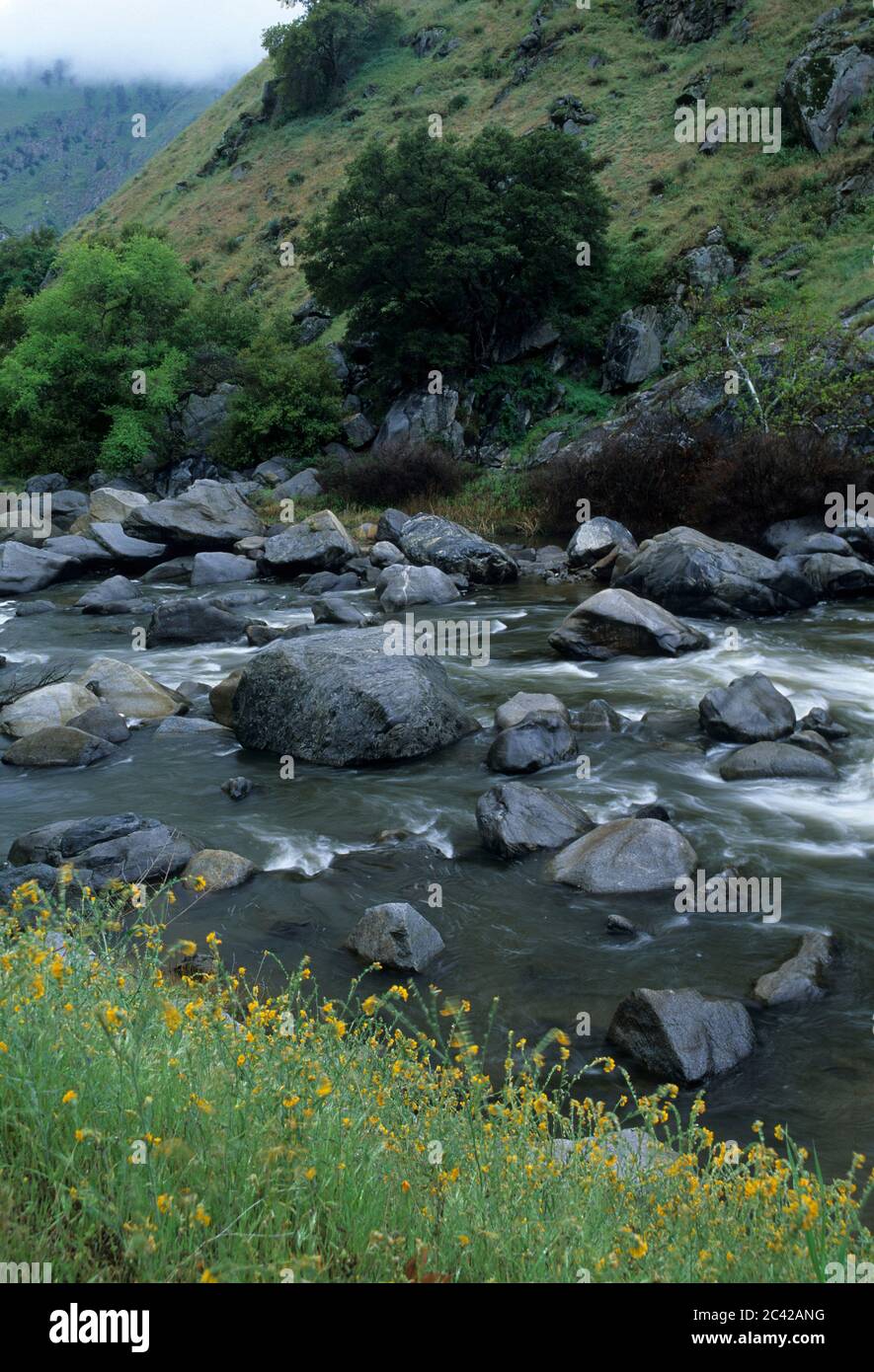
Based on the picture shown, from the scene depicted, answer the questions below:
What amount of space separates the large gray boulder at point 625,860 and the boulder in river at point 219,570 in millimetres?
17017

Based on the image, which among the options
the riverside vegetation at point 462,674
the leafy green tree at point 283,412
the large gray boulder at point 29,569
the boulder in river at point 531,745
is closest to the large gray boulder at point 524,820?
the riverside vegetation at point 462,674

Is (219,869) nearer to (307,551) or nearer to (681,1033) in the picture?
(681,1033)

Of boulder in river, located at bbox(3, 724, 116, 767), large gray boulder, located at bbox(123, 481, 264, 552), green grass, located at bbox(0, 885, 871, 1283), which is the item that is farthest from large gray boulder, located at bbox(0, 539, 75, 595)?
green grass, located at bbox(0, 885, 871, 1283)

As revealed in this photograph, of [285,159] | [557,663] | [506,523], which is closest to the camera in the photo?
[557,663]

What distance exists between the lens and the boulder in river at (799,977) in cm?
661

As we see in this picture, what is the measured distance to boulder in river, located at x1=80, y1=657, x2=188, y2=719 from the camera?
13.5 m

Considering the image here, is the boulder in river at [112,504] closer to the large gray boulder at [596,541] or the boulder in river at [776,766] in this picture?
the large gray boulder at [596,541]

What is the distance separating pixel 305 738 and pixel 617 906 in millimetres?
4878

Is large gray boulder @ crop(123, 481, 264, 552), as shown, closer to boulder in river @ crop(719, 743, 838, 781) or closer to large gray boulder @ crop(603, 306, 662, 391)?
large gray boulder @ crop(603, 306, 662, 391)

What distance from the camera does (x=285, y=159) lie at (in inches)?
2712

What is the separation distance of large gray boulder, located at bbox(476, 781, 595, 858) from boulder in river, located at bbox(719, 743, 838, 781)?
2036 mm
